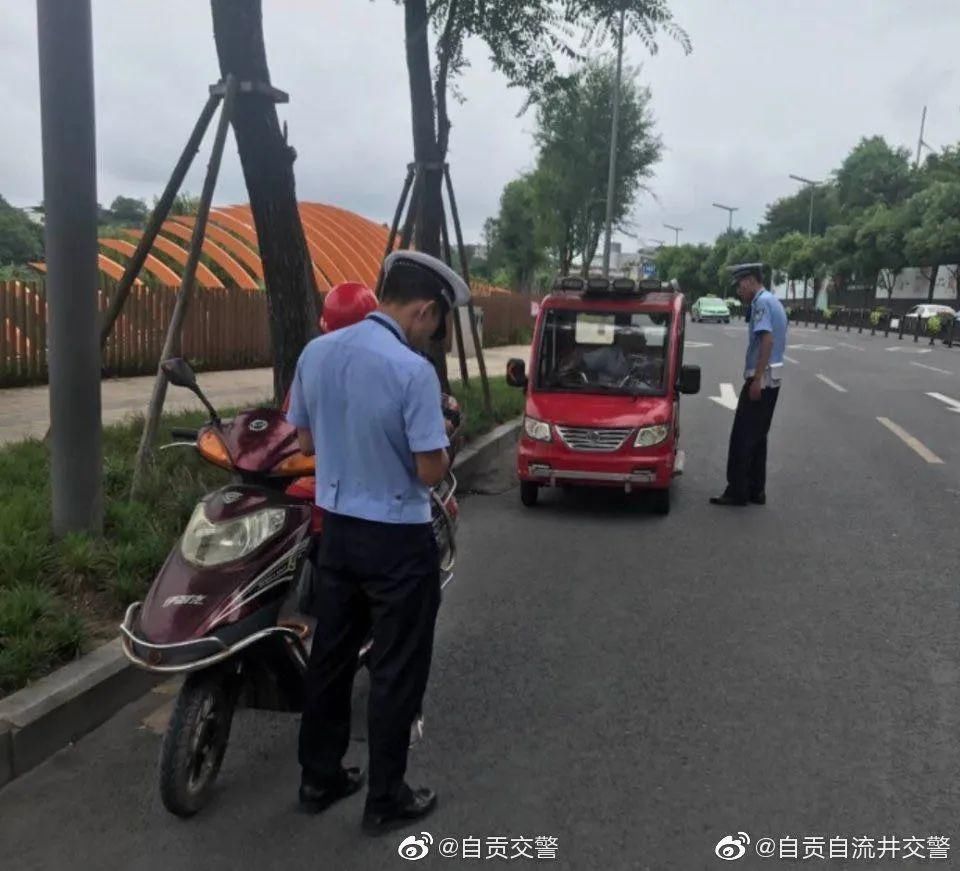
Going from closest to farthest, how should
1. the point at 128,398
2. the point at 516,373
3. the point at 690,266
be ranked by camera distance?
1. the point at 516,373
2. the point at 128,398
3. the point at 690,266

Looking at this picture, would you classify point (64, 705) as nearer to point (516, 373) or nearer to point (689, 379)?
point (516, 373)

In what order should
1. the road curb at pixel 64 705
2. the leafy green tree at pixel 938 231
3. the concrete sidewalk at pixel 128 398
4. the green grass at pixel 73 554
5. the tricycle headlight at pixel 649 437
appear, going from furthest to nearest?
1. the leafy green tree at pixel 938 231
2. the concrete sidewalk at pixel 128 398
3. the tricycle headlight at pixel 649 437
4. the green grass at pixel 73 554
5. the road curb at pixel 64 705

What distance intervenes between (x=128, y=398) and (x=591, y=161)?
1172 inches

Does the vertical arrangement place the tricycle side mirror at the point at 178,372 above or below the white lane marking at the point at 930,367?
above

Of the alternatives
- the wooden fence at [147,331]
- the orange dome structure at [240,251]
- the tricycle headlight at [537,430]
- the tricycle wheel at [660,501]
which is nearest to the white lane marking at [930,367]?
the orange dome structure at [240,251]

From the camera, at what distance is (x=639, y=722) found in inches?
153

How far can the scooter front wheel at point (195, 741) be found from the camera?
2992 millimetres

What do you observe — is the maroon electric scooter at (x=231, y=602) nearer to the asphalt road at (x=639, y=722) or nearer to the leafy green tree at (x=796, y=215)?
the asphalt road at (x=639, y=722)

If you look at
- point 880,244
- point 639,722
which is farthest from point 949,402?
point 880,244

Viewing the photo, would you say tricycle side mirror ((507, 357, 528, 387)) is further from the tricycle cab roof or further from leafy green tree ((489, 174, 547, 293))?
leafy green tree ((489, 174, 547, 293))

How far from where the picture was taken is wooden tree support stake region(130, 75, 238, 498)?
6055 mm

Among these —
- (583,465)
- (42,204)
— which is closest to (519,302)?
(583,465)

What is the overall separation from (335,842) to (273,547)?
3.15 feet

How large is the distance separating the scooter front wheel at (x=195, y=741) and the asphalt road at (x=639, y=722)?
0.10 m
